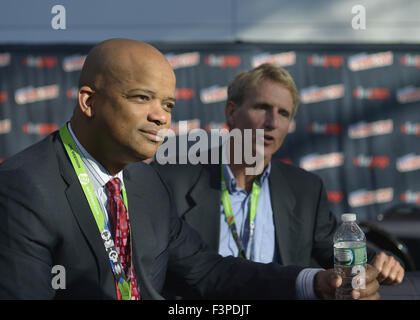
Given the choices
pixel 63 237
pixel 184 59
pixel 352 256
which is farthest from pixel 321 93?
pixel 63 237

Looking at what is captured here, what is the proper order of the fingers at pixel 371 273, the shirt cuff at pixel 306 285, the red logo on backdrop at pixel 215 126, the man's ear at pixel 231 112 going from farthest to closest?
the red logo on backdrop at pixel 215 126
the man's ear at pixel 231 112
the shirt cuff at pixel 306 285
the fingers at pixel 371 273

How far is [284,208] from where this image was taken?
2354 millimetres

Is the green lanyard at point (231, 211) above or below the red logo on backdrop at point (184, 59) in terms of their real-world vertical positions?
below

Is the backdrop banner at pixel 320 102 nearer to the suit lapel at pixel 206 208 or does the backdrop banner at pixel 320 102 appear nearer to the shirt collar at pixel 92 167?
the suit lapel at pixel 206 208

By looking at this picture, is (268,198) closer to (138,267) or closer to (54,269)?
(138,267)

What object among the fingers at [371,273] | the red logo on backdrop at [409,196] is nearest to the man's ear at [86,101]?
the fingers at [371,273]

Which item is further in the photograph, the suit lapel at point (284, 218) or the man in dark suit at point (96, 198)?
the suit lapel at point (284, 218)

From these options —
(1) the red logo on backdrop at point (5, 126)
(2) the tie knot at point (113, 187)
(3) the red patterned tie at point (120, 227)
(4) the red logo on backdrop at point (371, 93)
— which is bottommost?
(3) the red patterned tie at point (120, 227)

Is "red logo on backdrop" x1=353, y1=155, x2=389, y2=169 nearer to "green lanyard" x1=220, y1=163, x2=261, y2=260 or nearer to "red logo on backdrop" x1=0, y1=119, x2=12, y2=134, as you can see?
"green lanyard" x1=220, y1=163, x2=261, y2=260

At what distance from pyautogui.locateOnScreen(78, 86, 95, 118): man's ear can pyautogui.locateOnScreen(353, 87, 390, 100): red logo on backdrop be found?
222 inches

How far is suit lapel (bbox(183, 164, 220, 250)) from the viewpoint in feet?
7.46

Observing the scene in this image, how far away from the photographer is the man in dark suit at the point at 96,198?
4.03ft

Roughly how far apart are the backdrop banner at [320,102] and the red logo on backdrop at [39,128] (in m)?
0.01

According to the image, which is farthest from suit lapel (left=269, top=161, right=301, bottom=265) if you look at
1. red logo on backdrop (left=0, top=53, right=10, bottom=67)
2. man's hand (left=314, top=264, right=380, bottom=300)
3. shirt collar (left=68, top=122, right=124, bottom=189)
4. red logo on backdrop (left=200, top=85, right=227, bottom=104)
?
red logo on backdrop (left=0, top=53, right=10, bottom=67)
